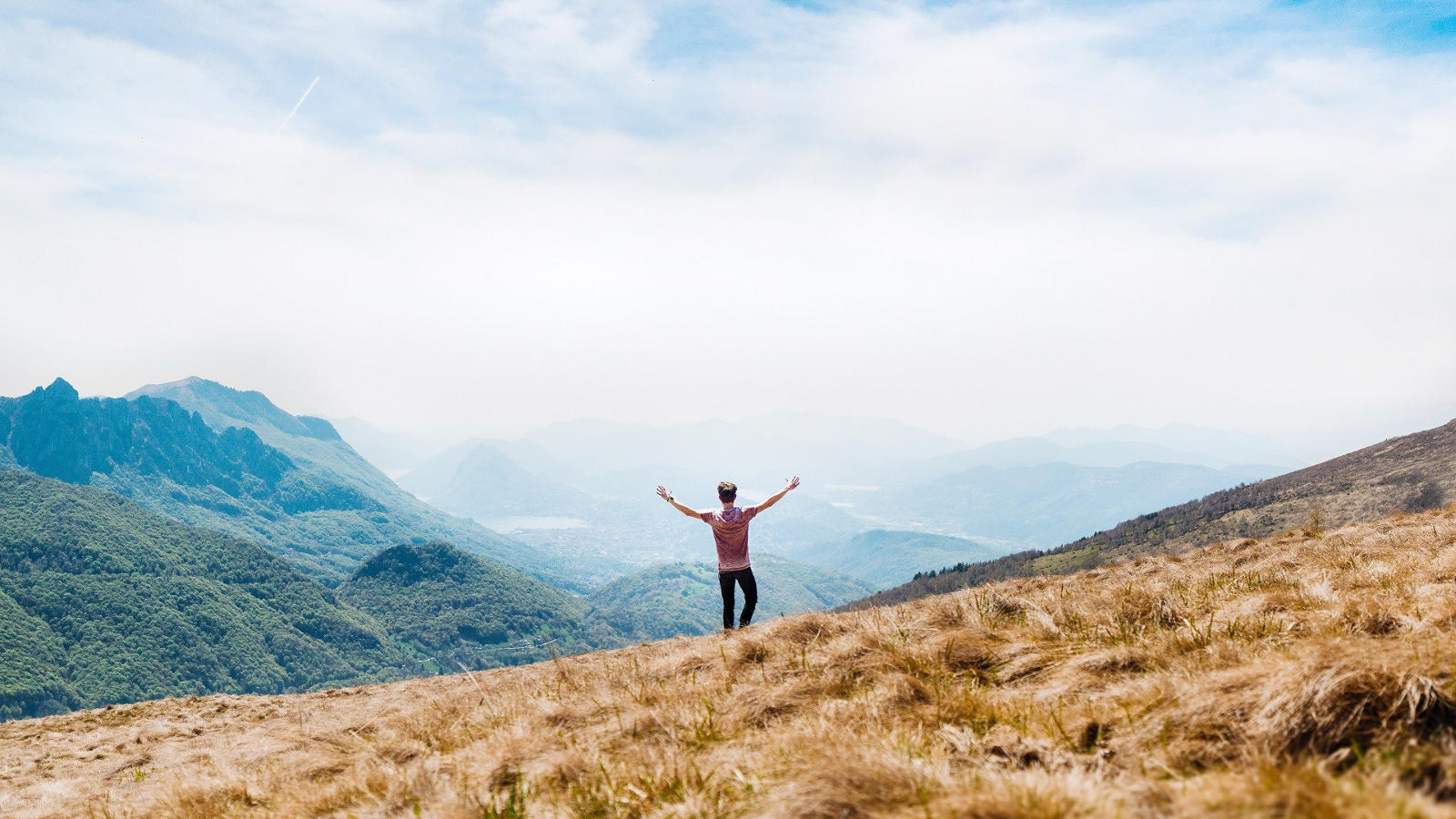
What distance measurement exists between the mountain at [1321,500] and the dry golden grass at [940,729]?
15274mm

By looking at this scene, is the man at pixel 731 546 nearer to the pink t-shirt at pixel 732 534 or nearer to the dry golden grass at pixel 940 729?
the pink t-shirt at pixel 732 534

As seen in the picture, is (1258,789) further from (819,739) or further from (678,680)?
(678,680)

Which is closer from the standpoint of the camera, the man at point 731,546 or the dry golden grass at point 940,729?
the dry golden grass at point 940,729

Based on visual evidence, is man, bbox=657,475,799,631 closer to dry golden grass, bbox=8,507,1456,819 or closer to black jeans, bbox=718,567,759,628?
black jeans, bbox=718,567,759,628

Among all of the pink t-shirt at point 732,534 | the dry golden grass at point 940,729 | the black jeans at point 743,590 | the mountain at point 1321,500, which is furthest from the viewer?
the mountain at point 1321,500

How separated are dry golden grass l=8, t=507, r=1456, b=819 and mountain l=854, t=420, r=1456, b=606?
15.3 meters

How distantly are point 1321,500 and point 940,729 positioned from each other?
Answer: 59.8m

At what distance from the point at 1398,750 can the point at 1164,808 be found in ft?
4.28

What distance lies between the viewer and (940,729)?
16.6 ft

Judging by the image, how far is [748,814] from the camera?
4.03 meters

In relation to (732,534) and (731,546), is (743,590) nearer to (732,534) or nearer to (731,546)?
(731,546)

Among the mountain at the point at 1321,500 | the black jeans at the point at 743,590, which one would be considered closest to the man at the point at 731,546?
the black jeans at the point at 743,590

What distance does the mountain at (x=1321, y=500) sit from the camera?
40781mm

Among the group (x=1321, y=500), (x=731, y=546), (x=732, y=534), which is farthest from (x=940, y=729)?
(x=1321, y=500)
